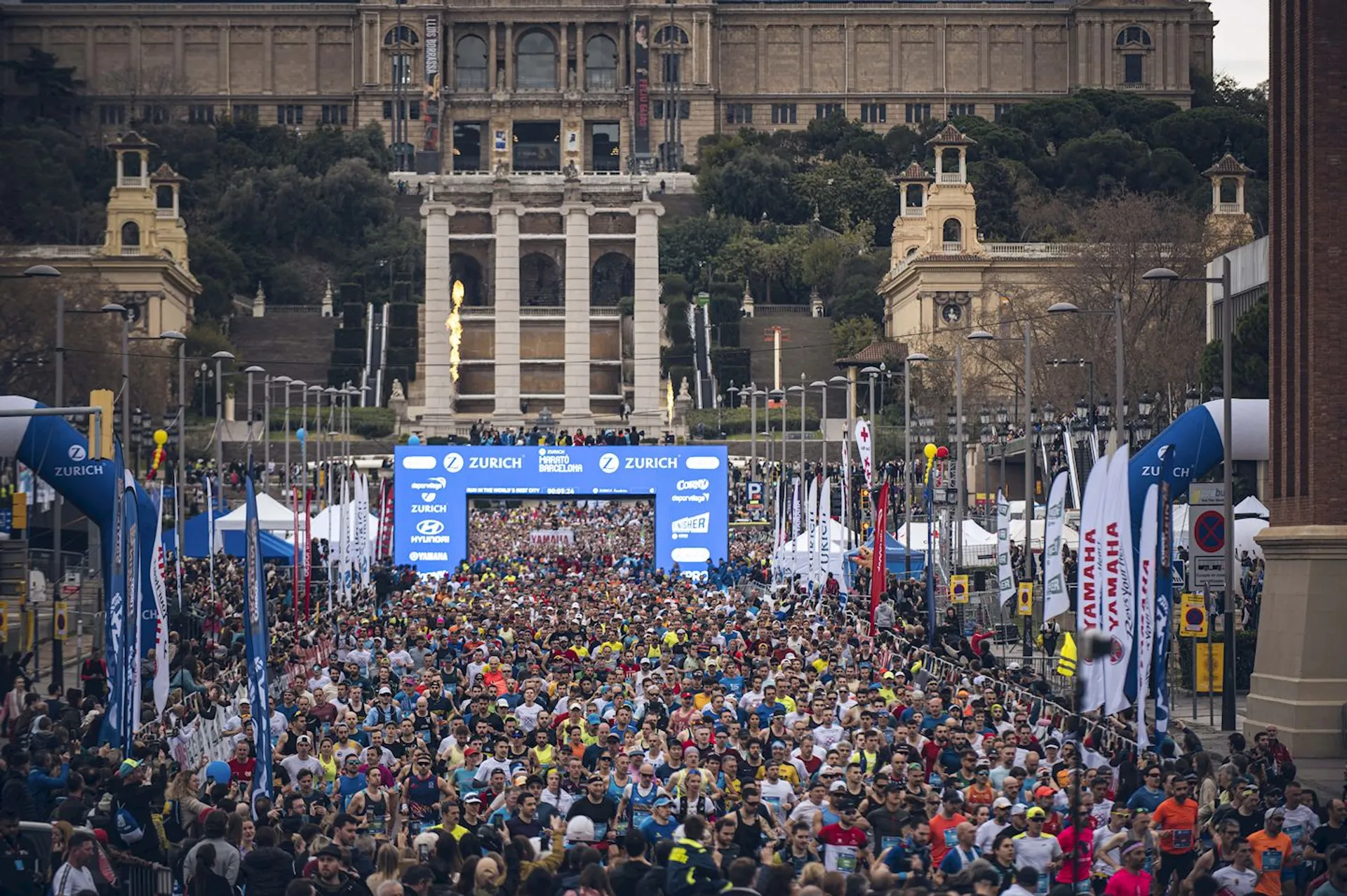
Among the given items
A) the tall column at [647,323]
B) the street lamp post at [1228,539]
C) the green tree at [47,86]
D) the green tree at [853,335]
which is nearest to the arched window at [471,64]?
the green tree at [47,86]

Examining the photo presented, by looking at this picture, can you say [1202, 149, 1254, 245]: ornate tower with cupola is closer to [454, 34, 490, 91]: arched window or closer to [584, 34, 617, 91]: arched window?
[584, 34, 617, 91]: arched window

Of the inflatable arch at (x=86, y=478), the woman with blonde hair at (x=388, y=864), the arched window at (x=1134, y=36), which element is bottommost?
the woman with blonde hair at (x=388, y=864)

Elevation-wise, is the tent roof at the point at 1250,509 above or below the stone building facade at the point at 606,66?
below

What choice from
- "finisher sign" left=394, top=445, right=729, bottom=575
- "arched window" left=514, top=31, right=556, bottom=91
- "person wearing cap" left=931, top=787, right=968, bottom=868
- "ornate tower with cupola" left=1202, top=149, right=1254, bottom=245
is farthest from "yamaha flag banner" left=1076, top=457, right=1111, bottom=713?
"arched window" left=514, top=31, right=556, bottom=91

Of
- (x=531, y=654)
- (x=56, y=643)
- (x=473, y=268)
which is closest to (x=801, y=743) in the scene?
(x=531, y=654)

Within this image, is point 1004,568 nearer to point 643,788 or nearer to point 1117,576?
point 1117,576

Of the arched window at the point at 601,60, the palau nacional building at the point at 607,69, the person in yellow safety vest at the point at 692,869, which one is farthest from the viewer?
the arched window at the point at 601,60

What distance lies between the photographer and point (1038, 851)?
734 inches

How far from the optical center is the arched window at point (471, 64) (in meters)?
196

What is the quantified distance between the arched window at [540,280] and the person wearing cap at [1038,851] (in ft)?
422

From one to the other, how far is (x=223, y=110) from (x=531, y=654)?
16984 cm

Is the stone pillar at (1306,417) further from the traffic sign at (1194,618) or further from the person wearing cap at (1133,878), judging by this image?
the person wearing cap at (1133,878)

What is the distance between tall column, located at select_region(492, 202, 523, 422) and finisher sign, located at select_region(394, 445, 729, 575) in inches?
1956

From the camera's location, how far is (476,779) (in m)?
23.0
